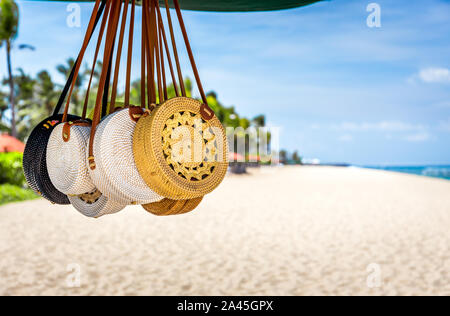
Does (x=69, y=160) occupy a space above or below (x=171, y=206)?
above

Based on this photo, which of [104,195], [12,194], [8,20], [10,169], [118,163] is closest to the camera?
[118,163]

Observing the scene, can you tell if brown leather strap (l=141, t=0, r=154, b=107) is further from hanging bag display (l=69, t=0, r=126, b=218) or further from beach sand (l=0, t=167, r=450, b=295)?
beach sand (l=0, t=167, r=450, b=295)

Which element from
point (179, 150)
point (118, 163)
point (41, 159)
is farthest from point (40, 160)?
point (179, 150)

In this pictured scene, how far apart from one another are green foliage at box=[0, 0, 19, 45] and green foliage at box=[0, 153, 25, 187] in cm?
981

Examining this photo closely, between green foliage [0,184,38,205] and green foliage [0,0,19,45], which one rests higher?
green foliage [0,0,19,45]

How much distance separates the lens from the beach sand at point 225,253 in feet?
20.6

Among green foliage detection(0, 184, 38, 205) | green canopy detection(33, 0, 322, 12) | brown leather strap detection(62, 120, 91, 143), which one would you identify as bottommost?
green foliage detection(0, 184, 38, 205)

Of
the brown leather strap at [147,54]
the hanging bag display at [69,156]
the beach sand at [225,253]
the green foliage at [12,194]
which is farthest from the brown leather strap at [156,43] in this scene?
the green foliage at [12,194]

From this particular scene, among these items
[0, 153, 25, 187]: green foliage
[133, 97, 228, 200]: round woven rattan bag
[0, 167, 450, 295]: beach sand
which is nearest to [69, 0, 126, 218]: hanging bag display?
[133, 97, 228, 200]: round woven rattan bag

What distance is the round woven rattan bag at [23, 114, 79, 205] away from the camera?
1116mm

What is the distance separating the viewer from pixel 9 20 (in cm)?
2378

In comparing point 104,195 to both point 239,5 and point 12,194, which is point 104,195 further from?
point 12,194

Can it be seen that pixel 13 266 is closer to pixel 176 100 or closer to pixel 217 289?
pixel 217 289

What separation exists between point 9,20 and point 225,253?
21.4m
